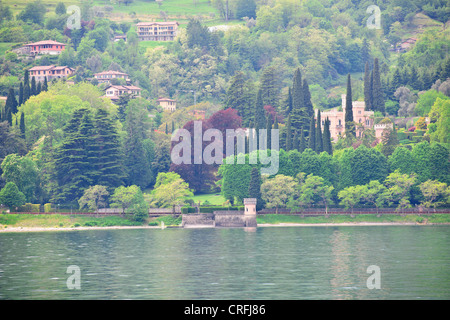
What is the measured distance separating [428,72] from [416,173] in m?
59.6

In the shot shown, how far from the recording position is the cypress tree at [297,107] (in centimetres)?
13050

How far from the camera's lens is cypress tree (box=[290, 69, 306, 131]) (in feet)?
428

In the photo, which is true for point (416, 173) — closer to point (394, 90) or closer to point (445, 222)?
point (445, 222)

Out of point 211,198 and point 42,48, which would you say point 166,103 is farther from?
point 211,198

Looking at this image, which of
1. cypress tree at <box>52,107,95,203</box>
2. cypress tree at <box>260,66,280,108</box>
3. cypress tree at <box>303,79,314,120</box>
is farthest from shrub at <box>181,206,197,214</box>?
cypress tree at <box>260,66,280,108</box>

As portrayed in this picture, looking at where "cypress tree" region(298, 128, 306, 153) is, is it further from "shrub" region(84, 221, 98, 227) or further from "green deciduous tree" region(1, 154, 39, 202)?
"green deciduous tree" region(1, 154, 39, 202)

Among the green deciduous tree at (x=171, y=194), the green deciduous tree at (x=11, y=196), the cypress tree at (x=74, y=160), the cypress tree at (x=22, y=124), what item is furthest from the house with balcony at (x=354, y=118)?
the green deciduous tree at (x=11, y=196)

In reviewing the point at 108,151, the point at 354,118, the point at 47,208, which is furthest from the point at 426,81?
the point at 47,208

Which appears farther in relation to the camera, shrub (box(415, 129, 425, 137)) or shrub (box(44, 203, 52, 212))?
shrub (box(415, 129, 425, 137))

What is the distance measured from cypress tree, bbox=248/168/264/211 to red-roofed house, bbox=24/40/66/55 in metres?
99.9
